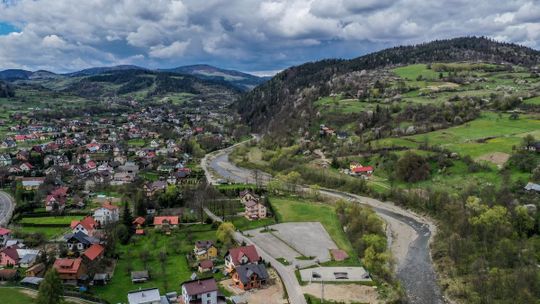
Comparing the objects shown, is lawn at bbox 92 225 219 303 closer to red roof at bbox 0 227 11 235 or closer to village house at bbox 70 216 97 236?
village house at bbox 70 216 97 236

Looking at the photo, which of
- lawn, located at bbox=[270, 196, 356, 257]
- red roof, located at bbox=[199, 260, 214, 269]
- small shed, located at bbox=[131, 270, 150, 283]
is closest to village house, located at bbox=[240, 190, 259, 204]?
lawn, located at bbox=[270, 196, 356, 257]

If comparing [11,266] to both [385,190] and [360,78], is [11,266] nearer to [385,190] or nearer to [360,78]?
[385,190]

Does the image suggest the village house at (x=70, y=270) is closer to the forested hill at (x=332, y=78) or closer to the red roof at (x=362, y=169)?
the red roof at (x=362, y=169)

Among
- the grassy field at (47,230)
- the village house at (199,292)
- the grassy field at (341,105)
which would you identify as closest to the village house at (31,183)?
the grassy field at (47,230)

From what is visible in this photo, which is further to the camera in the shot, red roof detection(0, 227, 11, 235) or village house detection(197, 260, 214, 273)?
red roof detection(0, 227, 11, 235)

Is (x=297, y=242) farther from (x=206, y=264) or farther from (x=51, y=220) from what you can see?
(x=51, y=220)

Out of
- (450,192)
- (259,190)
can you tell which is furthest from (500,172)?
(259,190)
